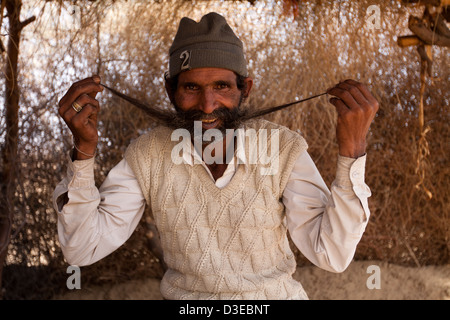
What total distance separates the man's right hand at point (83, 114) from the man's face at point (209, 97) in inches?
16.3

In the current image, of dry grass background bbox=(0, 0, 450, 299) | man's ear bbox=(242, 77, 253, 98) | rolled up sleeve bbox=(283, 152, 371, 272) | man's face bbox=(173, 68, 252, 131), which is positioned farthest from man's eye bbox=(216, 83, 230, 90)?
dry grass background bbox=(0, 0, 450, 299)

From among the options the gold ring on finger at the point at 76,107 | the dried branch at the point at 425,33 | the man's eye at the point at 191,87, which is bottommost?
the gold ring on finger at the point at 76,107

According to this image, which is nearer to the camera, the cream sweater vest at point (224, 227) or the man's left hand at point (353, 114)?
the man's left hand at point (353, 114)

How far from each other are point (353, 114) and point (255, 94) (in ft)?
7.26

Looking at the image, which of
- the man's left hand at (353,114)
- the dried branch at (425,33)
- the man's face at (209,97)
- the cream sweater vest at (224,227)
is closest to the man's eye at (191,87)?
the man's face at (209,97)

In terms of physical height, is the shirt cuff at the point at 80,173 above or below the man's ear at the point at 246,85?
below

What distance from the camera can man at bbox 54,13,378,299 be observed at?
1.79m

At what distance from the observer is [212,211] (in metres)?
1.94

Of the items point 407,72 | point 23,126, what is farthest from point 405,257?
point 23,126

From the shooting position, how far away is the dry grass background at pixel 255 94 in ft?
11.2

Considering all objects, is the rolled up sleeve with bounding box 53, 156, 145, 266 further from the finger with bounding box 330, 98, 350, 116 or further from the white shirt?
the finger with bounding box 330, 98, 350, 116

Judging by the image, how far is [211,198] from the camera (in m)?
1.95

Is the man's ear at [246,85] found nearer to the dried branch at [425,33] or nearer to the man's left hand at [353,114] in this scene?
the man's left hand at [353,114]
